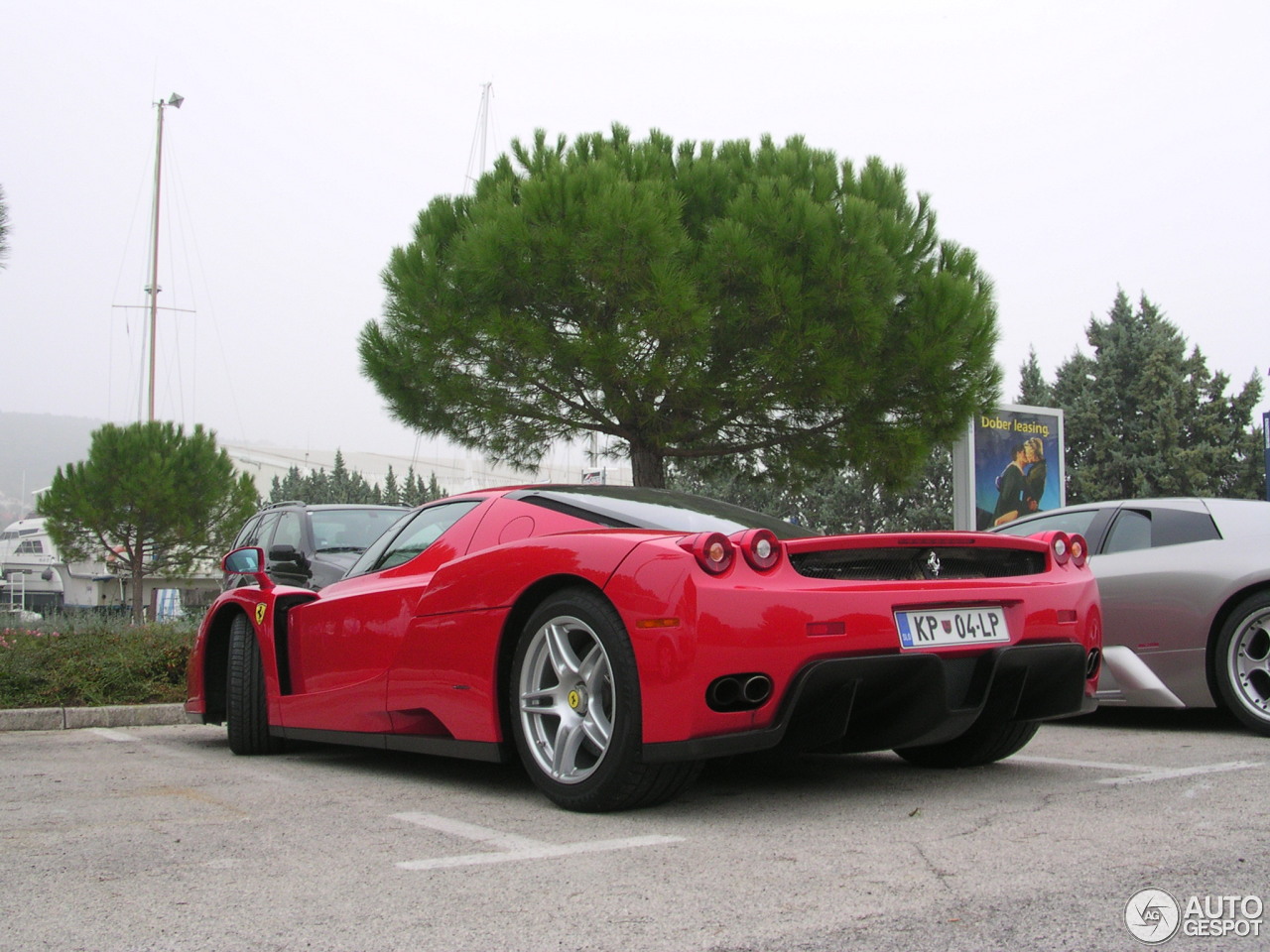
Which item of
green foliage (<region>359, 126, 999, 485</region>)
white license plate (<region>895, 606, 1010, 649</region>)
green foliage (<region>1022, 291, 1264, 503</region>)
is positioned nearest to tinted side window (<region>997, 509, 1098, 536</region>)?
white license plate (<region>895, 606, 1010, 649</region>)

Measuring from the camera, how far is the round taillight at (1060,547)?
447cm

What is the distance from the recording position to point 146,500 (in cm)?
3522

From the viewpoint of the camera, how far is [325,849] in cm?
338

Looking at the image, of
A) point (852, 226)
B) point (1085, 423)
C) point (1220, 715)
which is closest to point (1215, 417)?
point (1085, 423)

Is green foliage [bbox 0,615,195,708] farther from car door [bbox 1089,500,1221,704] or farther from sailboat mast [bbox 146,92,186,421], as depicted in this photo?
sailboat mast [bbox 146,92,186,421]

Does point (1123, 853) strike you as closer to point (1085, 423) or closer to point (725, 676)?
point (725, 676)

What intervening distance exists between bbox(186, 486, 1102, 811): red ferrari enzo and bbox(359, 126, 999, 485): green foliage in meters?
13.2

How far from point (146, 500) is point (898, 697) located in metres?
34.8

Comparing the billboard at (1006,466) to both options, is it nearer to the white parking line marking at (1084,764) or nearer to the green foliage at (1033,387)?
the white parking line marking at (1084,764)

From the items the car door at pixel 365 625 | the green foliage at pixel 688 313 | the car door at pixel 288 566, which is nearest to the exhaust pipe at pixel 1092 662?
the car door at pixel 365 625

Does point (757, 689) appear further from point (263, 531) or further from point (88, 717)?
point (263, 531)

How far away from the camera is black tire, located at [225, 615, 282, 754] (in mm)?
5918

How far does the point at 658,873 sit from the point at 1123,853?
1189mm

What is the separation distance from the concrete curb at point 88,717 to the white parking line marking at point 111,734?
0.60ft
